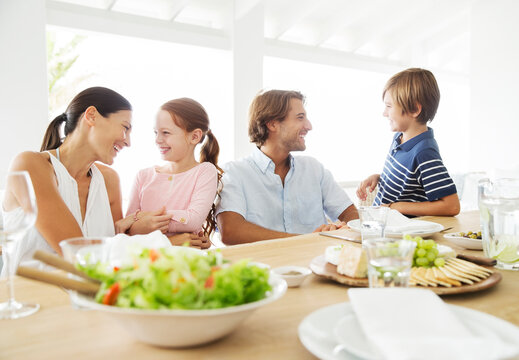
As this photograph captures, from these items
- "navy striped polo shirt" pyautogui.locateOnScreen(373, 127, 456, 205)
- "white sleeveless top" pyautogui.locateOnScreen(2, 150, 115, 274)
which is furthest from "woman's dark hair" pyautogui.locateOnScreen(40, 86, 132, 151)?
"navy striped polo shirt" pyautogui.locateOnScreen(373, 127, 456, 205)

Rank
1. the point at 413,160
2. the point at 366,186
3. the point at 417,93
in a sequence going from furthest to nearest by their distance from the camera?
the point at 366,186, the point at 417,93, the point at 413,160

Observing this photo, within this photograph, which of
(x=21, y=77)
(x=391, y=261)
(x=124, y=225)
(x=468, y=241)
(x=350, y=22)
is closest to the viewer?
(x=391, y=261)

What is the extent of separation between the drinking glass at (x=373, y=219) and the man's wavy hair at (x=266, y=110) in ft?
4.47

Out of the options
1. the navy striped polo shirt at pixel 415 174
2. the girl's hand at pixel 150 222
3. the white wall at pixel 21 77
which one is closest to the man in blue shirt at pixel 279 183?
the navy striped polo shirt at pixel 415 174

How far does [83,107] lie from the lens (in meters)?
1.84

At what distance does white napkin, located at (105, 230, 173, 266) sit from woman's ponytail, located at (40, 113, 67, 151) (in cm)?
101

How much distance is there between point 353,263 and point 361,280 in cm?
4

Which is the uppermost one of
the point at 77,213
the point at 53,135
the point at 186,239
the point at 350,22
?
the point at 350,22

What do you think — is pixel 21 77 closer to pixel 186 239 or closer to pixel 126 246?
pixel 186 239

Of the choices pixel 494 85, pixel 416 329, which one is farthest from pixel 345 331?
pixel 494 85

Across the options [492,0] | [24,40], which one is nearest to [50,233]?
[24,40]

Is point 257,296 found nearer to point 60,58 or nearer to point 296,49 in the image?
point 296,49

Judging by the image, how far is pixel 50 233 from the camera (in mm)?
1510

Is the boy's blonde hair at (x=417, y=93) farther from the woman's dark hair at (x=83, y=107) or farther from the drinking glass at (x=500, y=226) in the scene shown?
the woman's dark hair at (x=83, y=107)
